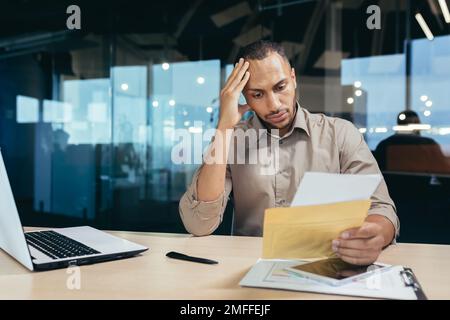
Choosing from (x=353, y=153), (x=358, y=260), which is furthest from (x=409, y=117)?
(x=358, y=260)

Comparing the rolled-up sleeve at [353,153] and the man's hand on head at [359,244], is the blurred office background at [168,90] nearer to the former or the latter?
the rolled-up sleeve at [353,153]

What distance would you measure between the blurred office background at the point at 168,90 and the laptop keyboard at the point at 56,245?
211cm

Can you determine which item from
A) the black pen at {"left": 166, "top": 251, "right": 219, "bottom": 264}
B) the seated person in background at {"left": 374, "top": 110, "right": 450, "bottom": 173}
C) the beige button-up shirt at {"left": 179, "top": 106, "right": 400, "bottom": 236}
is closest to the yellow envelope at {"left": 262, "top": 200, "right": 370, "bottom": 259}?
the black pen at {"left": 166, "top": 251, "right": 219, "bottom": 264}

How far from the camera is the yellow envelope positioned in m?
0.73

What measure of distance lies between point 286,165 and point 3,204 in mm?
1008

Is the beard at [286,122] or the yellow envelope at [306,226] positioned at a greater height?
the beard at [286,122]

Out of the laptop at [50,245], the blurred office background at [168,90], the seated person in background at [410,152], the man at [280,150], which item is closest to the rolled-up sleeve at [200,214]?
the man at [280,150]

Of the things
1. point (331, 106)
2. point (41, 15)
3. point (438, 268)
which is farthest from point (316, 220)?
point (41, 15)

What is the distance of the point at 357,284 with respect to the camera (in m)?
0.78

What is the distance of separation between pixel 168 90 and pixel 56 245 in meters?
3.04

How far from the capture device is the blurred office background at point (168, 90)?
3.29 meters

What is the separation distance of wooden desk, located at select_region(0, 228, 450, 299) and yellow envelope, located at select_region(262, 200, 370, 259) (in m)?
0.09

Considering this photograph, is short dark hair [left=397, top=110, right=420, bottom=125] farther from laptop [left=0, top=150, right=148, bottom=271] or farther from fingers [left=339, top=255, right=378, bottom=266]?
laptop [left=0, top=150, right=148, bottom=271]

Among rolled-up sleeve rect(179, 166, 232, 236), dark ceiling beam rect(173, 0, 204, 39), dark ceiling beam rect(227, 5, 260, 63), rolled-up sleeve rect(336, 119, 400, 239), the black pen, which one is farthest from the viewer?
dark ceiling beam rect(173, 0, 204, 39)
